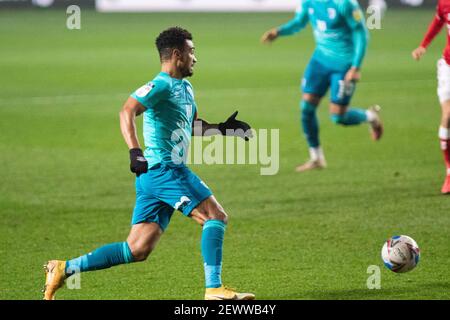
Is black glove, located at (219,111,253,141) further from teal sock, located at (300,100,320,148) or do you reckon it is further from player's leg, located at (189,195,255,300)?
teal sock, located at (300,100,320,148)

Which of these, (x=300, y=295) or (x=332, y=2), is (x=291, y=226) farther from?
(x=332, y=2)

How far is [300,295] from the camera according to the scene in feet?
23.6

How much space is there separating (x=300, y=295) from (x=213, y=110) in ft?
34.2

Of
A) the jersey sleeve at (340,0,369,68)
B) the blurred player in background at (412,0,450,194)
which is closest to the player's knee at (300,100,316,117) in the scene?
the jersey sleeve at (340,0,369,68)

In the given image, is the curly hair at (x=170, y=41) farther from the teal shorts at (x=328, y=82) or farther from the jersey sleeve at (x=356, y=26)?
the teal shorts at (x=328, y=82)

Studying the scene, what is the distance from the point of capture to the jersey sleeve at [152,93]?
6660 mm

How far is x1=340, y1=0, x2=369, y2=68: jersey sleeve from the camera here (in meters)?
12.3

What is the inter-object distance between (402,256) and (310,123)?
5.51 m

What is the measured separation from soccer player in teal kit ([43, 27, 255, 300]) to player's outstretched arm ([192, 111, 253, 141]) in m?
0.38

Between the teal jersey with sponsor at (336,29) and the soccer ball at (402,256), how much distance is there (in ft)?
16.8

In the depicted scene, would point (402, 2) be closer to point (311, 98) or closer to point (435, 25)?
point (311, 98)

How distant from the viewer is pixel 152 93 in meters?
6.69

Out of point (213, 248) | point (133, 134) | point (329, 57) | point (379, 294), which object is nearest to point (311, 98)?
point (329, 57)
